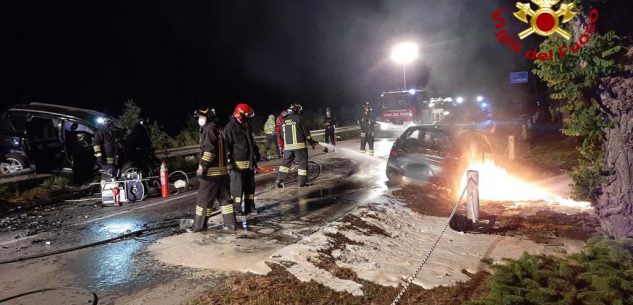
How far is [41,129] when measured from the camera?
10688 mm

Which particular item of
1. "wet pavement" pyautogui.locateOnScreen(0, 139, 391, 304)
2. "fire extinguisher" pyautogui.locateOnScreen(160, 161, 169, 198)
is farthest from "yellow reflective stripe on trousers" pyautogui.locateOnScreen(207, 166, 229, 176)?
"fire extinguisher" pyautogui.locateOnScreen(160, 161, 169, 198)

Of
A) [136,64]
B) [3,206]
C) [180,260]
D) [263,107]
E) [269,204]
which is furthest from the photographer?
[263,107]

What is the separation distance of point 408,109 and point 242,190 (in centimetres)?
2244

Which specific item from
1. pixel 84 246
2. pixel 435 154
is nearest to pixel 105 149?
pixel 84 246

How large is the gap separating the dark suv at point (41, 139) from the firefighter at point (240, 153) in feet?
15.7

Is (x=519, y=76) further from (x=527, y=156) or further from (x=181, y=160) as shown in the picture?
(x=181, y=160)

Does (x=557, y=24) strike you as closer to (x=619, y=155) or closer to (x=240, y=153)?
(x=619, y=155)

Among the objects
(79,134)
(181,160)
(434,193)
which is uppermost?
(79,134)

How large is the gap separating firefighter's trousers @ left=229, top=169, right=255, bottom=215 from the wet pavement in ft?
1.18

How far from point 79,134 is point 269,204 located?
228 inches

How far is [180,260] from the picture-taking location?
5273 mm

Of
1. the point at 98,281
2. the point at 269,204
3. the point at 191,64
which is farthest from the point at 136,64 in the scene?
the point at 98,281

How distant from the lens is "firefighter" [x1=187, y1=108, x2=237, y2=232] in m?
6.24

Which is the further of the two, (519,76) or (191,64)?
(191,64)
